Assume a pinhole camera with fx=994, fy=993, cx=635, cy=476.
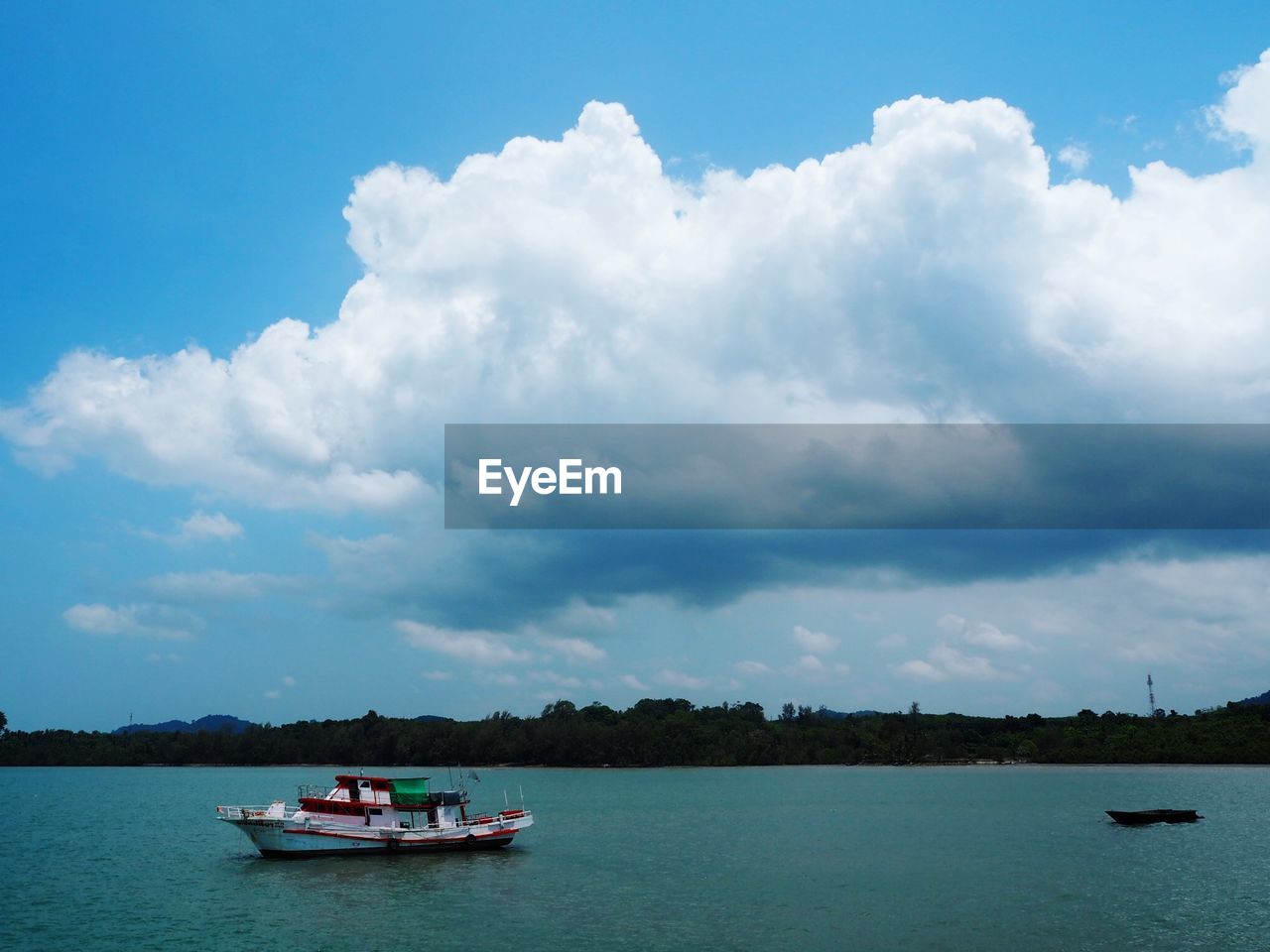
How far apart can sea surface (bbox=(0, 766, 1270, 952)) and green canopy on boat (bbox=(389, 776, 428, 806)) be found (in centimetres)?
324

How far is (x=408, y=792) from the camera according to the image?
60.9 meters

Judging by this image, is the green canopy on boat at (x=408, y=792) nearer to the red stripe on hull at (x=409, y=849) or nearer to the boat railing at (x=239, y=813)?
the red stripe on hull at (x=409, y=849)

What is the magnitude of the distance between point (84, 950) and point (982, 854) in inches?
1901

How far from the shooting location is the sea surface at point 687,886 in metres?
38.0

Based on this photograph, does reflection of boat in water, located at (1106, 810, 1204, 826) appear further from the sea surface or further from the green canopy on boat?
the green canopy on boat

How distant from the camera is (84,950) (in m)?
36.9

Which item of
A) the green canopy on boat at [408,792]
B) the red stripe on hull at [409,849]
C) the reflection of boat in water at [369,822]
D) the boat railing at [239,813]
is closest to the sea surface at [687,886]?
the red stripe on hull at [409,849]

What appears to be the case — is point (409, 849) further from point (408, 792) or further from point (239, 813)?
point (239, 813)

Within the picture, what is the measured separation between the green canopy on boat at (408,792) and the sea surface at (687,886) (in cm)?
324

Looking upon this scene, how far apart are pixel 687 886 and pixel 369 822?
21283 millimetres

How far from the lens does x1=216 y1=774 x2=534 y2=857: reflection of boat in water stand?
57906mm

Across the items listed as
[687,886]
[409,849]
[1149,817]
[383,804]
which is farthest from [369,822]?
[1149,817]

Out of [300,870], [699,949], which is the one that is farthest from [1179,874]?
[300,870]

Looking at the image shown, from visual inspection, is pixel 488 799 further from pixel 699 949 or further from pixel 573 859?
pixel 699 949
